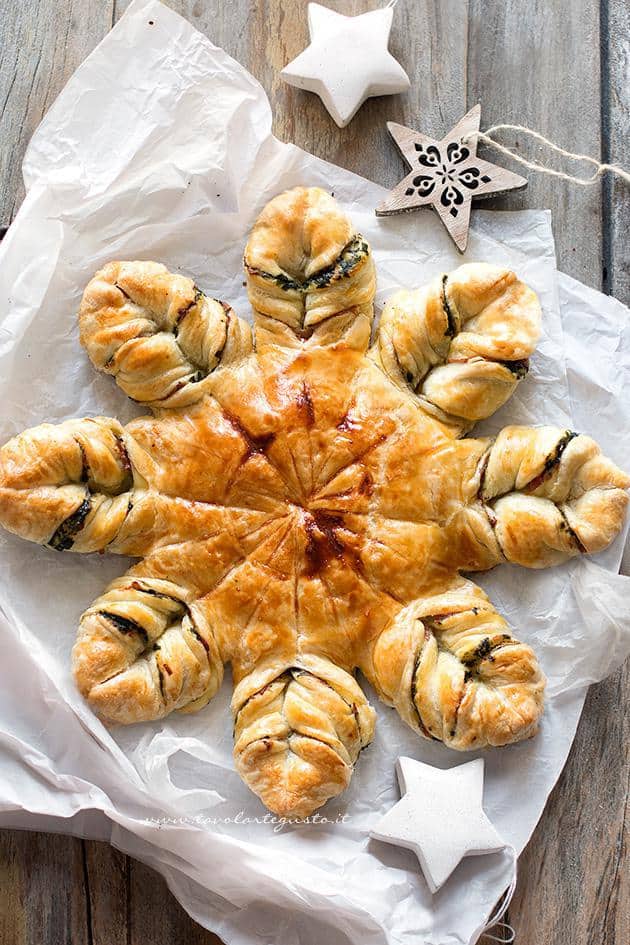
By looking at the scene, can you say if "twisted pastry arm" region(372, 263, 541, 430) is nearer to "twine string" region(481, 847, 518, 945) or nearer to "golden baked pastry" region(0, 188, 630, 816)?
"golden baked pastry" region(0, 188, 630, 816)

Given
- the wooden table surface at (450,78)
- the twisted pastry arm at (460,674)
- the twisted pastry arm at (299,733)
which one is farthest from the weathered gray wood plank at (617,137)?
the twisted pastry arm at (299,733)

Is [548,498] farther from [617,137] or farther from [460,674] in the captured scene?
[617,137]

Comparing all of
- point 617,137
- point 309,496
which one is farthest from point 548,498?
point 617,137

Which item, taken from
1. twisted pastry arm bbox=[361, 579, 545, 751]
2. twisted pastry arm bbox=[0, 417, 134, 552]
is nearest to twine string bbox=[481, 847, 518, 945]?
twisted pastry arm bbox=[361, 579, 545, 751]

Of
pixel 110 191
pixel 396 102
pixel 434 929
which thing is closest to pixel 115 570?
pixel 110 191

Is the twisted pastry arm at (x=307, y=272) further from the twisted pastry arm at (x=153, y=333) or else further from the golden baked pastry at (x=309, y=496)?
the twisted pastry arm at (x=153, y=333)

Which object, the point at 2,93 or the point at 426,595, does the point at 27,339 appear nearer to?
the point at 2,93
